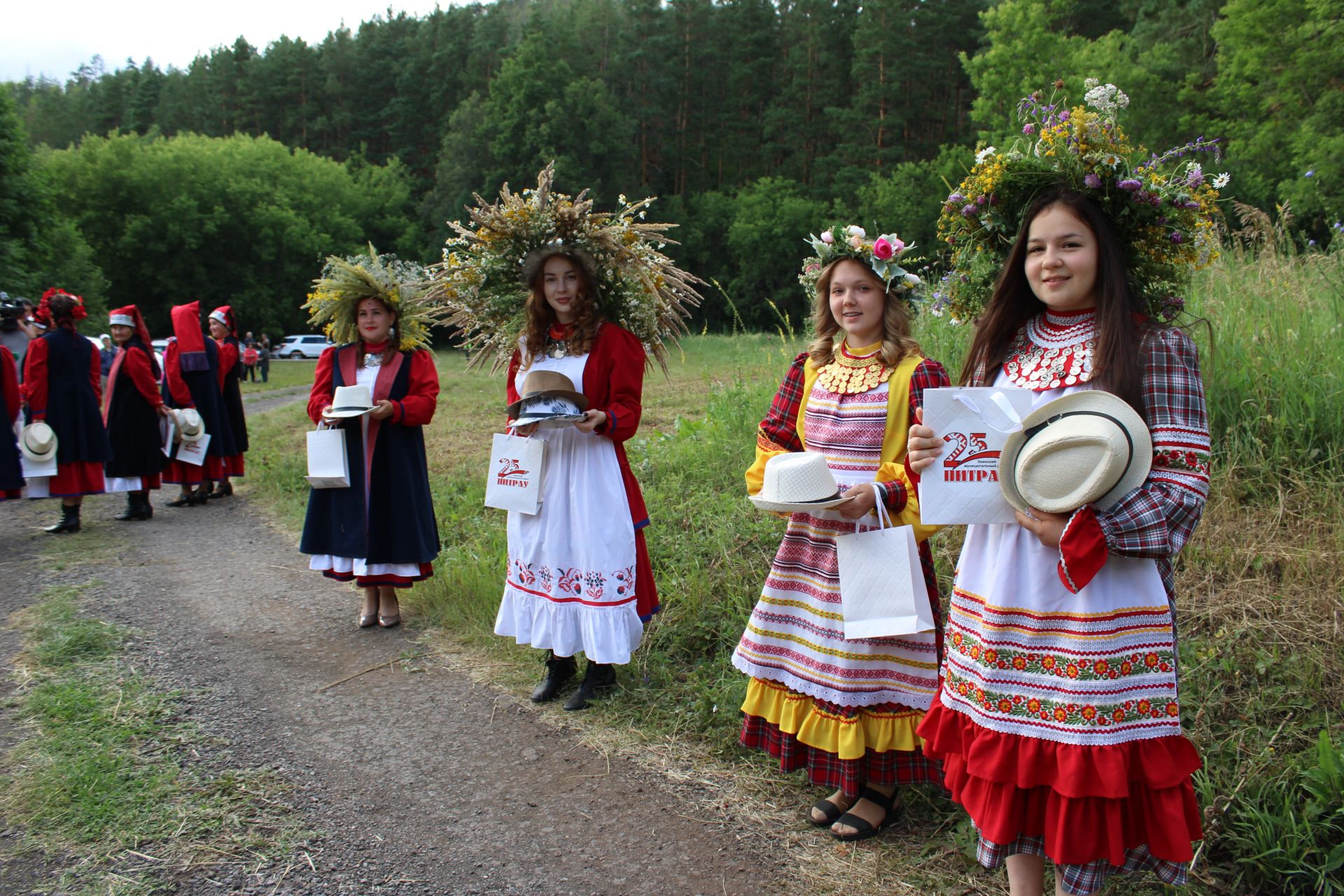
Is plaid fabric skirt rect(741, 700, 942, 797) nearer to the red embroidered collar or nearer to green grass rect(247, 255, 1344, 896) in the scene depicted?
green grass rect(247, 255, 1344, 896)

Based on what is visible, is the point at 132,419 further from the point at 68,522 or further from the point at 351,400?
the point at 351,400

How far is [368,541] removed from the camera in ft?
18.0

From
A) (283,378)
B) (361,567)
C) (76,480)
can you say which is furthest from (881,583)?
(283,378)

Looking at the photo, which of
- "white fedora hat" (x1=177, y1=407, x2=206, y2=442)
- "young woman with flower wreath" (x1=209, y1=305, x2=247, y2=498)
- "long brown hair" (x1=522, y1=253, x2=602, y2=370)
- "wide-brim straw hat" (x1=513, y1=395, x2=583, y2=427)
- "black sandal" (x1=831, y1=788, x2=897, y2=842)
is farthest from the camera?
"young woman with flower wreath" (x1=209, y1=305, x2=247, y2=498)

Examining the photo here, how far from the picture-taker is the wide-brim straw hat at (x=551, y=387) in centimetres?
412

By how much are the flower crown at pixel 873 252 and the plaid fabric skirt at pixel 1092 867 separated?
1.90 metres

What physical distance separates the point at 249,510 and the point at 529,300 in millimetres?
6656

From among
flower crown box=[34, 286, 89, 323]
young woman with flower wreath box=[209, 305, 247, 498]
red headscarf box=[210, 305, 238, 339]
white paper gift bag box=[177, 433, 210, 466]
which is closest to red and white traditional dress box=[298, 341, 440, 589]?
flower crown box=[34, 286, 89, 323]

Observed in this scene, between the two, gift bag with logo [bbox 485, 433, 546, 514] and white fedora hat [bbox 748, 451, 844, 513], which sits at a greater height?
white fedora hat [bbox 748, 451, 844, 513]

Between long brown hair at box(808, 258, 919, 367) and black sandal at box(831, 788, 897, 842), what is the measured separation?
1.60m

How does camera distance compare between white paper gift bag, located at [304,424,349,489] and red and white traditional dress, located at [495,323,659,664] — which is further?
white paper gift bag, located at [304,424,349,489]

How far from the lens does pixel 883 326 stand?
10.7 ft

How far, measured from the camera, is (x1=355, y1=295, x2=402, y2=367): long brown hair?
5551 millimetres

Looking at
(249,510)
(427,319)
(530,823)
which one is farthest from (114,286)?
(530,823)
